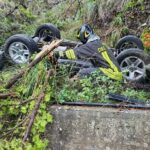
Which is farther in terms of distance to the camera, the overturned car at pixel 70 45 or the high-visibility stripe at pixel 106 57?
the overturned car at pixel 70 45

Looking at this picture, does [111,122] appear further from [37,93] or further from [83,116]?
[37,93]

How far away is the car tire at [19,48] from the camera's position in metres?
8.14

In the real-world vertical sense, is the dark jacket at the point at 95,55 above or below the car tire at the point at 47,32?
below

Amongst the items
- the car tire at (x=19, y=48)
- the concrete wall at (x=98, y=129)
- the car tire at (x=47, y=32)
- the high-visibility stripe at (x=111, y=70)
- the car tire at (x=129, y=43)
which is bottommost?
the concrete wall at (x=98, y=129)

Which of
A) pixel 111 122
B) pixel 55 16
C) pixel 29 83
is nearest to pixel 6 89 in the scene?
pixel 29 83

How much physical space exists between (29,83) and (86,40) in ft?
7.03

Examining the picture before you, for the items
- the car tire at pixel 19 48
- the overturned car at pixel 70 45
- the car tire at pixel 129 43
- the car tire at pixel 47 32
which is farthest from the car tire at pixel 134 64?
the car tire at pixel 47 32

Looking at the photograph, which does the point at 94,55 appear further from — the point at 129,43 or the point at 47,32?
the point at 47,32

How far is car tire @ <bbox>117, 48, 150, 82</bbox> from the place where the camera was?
711 centimetres

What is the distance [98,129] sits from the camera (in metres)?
5.79

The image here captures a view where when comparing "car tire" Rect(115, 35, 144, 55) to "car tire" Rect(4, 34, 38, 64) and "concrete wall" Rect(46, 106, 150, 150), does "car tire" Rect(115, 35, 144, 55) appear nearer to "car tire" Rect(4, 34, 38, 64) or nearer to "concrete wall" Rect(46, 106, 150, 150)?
"car tire" Rect(4, 34, 38, 64)

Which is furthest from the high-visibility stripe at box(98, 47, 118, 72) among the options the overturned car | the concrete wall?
the concrete wall

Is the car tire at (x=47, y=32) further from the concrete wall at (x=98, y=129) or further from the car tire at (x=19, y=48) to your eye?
the concrete wall at (x=98, y=129)

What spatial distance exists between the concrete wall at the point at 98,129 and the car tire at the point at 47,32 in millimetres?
3447
